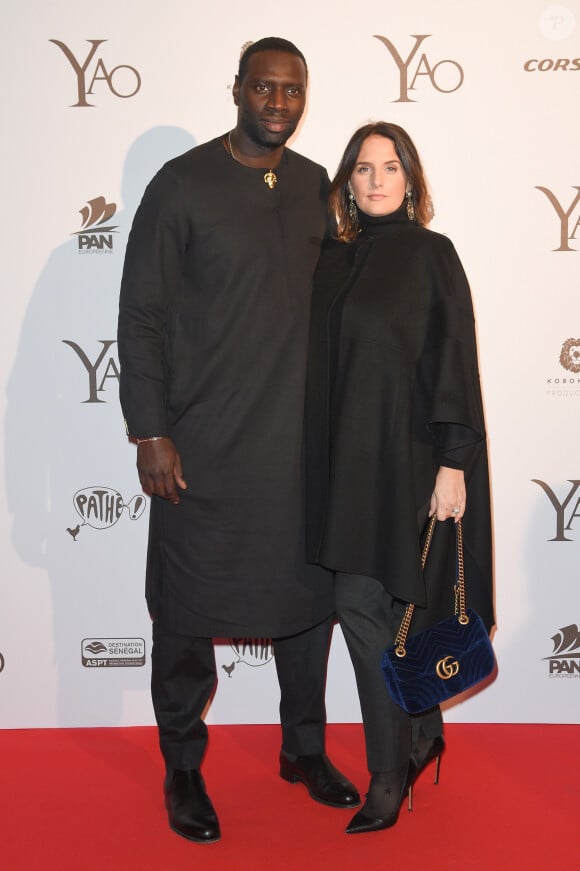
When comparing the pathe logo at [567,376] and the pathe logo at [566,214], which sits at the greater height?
the pathe logo at [566,214]

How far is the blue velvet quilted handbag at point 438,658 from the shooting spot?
2193 mm

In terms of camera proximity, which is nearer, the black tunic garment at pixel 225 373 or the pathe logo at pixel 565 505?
the black tunic garment at pixel 225 373

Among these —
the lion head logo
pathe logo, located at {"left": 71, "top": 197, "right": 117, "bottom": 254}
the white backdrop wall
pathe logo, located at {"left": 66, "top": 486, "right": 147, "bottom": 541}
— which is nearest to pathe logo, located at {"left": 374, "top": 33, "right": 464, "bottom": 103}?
the white backdrop wall

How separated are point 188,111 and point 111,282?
569 mm

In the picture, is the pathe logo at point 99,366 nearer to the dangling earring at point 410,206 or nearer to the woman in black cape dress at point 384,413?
the woman in black cape dress at point 384,413

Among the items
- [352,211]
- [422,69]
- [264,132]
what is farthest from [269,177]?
[422,69]

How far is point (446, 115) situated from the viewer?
2848mm

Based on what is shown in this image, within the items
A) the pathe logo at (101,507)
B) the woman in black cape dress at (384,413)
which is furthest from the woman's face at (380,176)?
the pathe logo at (101,507)

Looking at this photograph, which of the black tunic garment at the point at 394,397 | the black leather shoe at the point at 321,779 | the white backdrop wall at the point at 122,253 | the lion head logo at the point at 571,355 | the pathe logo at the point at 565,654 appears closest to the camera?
the black tunic garment at the point at 394,397

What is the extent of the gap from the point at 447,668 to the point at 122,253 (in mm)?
1583

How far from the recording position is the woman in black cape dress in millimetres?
2193

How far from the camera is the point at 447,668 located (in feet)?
7.39

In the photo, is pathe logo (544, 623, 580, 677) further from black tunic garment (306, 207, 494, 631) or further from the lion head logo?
black tunic garment (306, 207, 494, 631)

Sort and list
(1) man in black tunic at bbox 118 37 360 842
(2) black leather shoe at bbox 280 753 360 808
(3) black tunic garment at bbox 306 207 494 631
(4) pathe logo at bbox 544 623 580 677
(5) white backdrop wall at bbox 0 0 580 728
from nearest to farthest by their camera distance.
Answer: (3) black tunic garment at bbox 306 207 494 631 → (1) man in black tunic at bbox 118 37 360 842 → (2) black leather shoe at bbox 280 753 360 808 → (5) white backdrop wall at bbox 0 0 580 728 → (4) pathe logo at bbox 544 623 580 677
